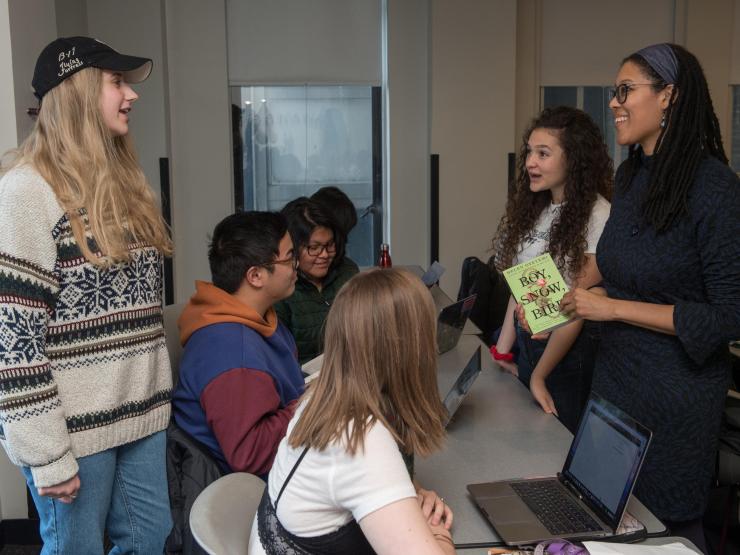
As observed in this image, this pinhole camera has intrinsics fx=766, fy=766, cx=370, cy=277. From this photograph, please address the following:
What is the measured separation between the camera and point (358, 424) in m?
1.26

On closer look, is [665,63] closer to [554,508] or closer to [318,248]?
[554,508]

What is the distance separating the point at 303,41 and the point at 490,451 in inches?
153

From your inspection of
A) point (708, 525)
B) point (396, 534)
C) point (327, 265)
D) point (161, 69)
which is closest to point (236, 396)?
point (396, 534)

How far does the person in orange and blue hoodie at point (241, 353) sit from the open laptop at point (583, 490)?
0.50m

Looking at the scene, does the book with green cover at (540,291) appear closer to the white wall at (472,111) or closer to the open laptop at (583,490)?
the open laptop at (583,490)

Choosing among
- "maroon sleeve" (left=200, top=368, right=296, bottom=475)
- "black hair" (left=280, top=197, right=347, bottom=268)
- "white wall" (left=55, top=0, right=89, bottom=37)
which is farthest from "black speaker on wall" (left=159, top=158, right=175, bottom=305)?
"maroon sleeve" (left=200, top=368, right=296, bottom=475)

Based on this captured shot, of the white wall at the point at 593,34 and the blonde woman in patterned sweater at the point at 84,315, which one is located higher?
the white wall at the point at 593,34

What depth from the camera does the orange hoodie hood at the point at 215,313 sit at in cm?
188

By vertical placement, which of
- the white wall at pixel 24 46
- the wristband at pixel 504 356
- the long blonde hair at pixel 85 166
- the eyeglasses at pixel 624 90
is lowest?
the wristband at pixel 504 356

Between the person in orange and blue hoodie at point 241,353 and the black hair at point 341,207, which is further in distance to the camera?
the black hair at point 341,207

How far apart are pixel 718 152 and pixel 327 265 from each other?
1.39m

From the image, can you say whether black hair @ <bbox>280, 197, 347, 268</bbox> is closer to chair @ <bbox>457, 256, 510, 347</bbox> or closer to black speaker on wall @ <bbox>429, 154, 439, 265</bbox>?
chair @ <bbox>457, 256, 510, 347</bbox>

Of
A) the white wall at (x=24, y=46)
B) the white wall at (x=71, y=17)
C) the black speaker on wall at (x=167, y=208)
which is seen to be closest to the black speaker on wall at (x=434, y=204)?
the black speaker on wall at (x=167, y=208)

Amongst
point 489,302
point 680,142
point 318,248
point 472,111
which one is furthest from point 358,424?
point 472,111
